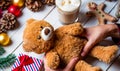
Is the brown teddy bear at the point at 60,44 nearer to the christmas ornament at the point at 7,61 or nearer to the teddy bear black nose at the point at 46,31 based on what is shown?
the teddy bear black nose at the point at 46,31

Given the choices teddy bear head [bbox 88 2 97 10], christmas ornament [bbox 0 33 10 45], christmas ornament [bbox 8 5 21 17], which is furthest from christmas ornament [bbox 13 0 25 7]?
teddy bear head [bbox 88 2 97 10]

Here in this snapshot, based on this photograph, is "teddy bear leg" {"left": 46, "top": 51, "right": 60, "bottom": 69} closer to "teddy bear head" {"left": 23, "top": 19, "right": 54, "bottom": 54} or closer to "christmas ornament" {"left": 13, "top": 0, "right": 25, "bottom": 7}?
"teddy bear head" {"left": 23, "top": 19, "right": 54, "bottom": 54}

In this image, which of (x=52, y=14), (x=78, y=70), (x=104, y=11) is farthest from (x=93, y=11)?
(x=78, y=70)

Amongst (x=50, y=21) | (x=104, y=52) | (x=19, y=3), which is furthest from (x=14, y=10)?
(x=104, y=52)

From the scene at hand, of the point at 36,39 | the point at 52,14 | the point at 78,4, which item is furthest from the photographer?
the point at 52,14

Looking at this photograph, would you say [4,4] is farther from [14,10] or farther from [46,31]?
[46,31]

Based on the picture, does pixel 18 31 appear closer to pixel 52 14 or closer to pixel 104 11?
pixel 52 14

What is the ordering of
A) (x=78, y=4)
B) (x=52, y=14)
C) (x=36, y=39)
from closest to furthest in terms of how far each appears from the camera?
(x=36, y=39) → (x=78, y=4) → (x=52, y=14)
